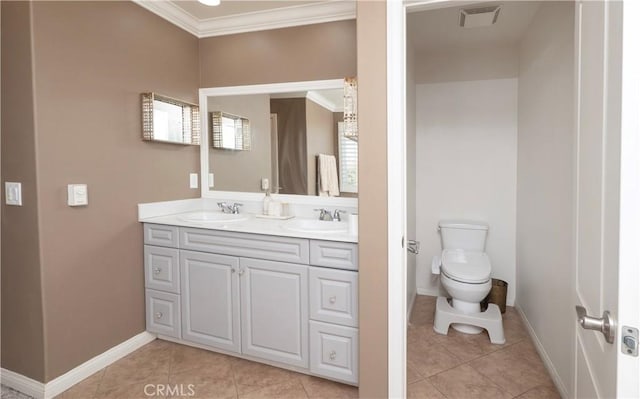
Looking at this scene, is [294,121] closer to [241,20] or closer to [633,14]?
[241,20]

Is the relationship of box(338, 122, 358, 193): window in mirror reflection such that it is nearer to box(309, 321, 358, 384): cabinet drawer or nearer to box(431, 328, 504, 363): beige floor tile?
box(309, 321, 358, 384): cabinet drawer

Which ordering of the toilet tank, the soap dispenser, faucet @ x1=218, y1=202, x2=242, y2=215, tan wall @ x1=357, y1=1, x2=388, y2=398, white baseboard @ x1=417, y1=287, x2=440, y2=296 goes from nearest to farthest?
tan wall @ x1=357, y1=1, x2=388, y2=398 < the soap dispenser < faucet @ x1=218, y1=202, x2=242, y2=215 < the toilet tank < white baseboard @ x1=417, y1=287, x2=440, y2=296

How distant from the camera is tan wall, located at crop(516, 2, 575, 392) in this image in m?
1.76

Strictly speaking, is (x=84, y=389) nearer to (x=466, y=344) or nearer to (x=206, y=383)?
(x=206, y=383)

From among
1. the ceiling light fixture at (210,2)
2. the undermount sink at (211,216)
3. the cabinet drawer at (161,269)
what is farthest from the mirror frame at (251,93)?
the cabinet drawer at (161,269)

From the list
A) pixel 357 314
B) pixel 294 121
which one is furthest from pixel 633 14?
pixel 294 121

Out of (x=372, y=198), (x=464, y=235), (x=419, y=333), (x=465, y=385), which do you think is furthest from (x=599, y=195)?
(x=464, y=235)

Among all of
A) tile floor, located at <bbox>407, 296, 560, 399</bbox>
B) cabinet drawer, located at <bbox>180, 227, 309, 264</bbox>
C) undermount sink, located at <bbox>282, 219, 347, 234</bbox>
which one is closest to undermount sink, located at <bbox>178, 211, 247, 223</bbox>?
cabinet drawer, located at <bbox>180, 227, 309, 264</bbox>

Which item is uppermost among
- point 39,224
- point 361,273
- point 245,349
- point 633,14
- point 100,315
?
point 633,14

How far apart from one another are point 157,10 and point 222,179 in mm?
1273

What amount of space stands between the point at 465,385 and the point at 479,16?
7.70 ft

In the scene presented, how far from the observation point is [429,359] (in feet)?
7.28

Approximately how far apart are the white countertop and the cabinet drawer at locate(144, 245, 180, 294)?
191 millimetres

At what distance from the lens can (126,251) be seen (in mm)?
2250
